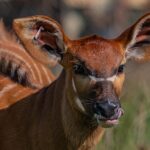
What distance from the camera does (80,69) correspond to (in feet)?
26.0

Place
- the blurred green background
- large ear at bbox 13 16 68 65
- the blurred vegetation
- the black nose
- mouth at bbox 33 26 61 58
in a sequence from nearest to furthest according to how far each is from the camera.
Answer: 1. the black nose
2. large ear at bbox 13 16 68 65
3. mouth at bbox 33 26 61 58
4. the blurred vegetation
5. the blurred green background

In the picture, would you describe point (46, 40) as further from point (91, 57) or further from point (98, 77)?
point (98, 77)

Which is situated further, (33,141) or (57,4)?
(57,4)

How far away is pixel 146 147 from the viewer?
9.72 metres

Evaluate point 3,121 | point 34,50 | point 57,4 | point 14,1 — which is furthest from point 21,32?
point 57,4

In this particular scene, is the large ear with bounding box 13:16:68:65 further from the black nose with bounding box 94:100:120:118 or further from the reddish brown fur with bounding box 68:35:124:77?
the black nose with bounding box 94:100:120:118

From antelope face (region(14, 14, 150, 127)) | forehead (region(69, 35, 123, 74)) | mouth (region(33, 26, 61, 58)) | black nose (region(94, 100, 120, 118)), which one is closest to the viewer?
black nose (region(94, 100, 120, 118))

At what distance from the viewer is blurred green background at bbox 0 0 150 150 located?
9.90 m

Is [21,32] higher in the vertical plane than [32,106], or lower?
higher

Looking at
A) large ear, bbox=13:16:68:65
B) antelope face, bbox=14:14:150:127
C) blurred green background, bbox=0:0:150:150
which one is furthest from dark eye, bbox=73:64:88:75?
blurred green background, bbox=0:0:150:150

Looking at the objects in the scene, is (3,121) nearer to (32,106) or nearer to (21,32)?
(32,106)

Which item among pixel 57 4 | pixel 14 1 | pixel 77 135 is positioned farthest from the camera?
pixel 57 4

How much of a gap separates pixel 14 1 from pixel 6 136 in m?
7.25

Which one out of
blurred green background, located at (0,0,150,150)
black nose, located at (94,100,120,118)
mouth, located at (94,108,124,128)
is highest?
black nose, located at (94,100,120,118)
